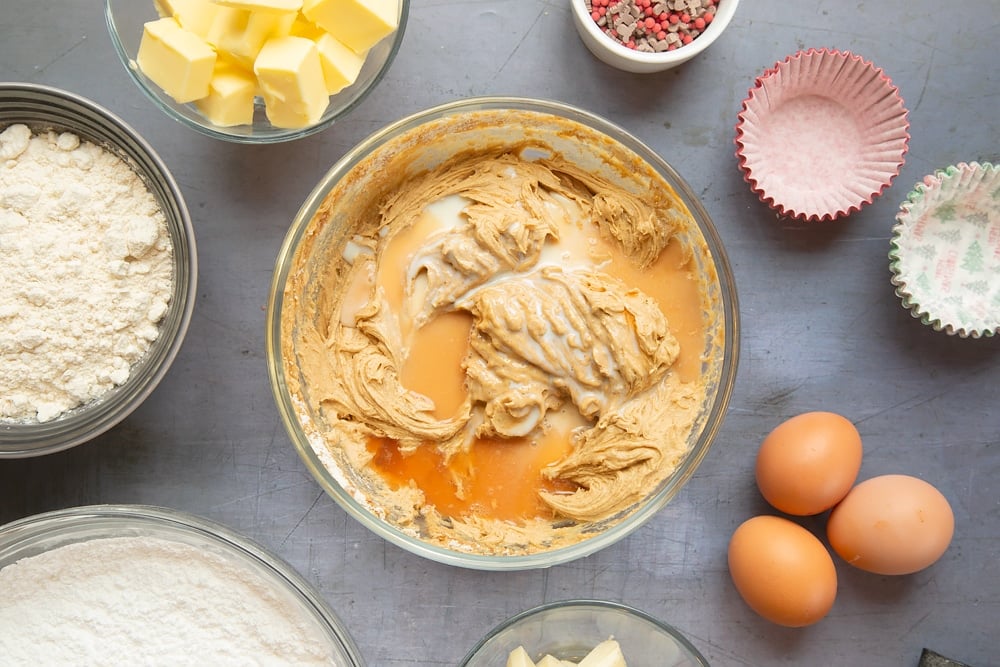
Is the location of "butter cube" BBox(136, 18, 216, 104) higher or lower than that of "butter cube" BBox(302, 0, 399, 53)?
lower

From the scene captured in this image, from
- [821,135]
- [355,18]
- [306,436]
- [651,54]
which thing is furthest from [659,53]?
[306,436]

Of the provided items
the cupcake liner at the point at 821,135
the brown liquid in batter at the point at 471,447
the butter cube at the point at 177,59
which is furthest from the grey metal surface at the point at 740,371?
the butter cube at the point at 177,59

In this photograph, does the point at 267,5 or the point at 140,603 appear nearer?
the point at 267,5

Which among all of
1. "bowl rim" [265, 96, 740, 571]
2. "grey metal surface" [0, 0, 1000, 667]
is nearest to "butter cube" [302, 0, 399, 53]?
"bowl rim" [265, 96, 740, 571]

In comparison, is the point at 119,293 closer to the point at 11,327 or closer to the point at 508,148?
the point at 11,327

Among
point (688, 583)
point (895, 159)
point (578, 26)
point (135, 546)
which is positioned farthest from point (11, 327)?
point (895, 159)

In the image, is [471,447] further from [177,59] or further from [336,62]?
[177,59]

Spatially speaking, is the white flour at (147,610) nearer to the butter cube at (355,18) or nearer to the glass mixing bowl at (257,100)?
the glass mixing bowl at (257,100)

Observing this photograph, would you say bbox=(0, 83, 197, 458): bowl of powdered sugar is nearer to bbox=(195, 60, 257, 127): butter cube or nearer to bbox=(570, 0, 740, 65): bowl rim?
bbox=(195, 60, 257, 127): butter cube
